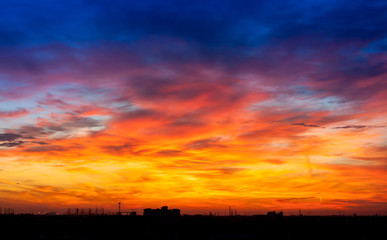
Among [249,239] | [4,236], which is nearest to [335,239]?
[249,239]

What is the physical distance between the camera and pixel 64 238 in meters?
152

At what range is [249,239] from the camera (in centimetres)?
16062

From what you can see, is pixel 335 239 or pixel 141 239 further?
pixel 335 239

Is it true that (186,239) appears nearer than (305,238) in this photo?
Yes

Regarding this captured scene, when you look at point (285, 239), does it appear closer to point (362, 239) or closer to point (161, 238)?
point (362, 239)

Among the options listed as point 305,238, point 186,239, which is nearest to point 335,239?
point 305,238

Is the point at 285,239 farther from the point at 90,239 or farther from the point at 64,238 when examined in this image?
the point at 64,238

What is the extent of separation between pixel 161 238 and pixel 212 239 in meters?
22.0

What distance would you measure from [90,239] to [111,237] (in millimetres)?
12036

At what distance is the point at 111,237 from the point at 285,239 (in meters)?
76.7

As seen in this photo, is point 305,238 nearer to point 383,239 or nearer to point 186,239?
point 383,239

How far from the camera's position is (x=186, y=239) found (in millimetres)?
157875

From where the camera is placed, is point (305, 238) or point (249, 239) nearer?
point (249, 239)

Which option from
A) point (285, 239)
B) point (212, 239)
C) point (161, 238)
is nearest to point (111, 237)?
point (161, 238)
